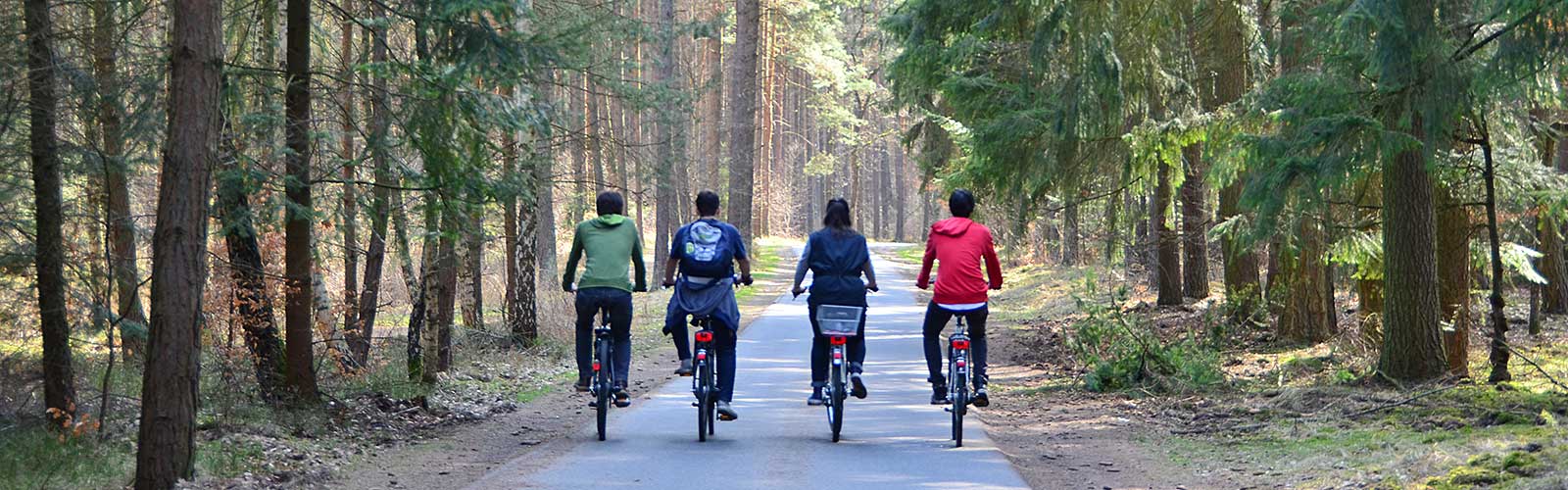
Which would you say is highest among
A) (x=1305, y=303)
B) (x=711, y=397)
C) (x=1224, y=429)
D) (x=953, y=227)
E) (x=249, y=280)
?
(x=953, y=227)

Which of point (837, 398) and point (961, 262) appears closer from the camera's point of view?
point (837, 398)

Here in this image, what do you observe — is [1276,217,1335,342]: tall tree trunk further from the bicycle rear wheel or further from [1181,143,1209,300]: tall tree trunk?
the bicycle rear wheel

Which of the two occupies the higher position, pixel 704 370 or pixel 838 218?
pixel 838 218

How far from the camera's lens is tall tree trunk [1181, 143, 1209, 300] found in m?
19.4

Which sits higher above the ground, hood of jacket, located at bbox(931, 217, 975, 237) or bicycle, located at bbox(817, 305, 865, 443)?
hood of jacket, located at bbox(931, 217, 975, 237)

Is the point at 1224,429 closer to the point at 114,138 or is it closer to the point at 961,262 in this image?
the point at 961,262

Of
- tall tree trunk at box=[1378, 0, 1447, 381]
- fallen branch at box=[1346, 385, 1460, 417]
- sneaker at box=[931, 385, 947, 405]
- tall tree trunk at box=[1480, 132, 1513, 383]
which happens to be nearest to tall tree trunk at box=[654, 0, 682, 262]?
sneaker at box=[931, 385, 947, 405]

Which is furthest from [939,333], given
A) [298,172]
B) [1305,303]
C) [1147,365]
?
[1305,303]

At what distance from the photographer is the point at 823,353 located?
1017 cm

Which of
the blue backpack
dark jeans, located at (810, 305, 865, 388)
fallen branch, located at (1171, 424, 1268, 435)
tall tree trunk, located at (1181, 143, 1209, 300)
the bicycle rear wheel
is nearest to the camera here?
the bicycle rear wheel

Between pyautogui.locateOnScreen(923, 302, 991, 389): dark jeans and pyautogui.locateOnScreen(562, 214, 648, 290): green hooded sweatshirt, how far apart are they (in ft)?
7.48

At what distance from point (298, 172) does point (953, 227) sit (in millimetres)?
5133

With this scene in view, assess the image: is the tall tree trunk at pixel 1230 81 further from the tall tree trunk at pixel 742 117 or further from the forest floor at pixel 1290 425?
the tall tree trunk at pixel 742 117

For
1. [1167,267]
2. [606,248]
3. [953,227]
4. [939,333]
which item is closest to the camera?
[606,248]
